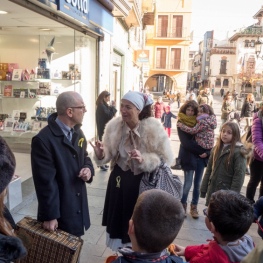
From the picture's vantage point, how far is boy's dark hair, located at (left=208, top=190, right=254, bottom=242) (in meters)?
1.60

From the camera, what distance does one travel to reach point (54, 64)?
19.6 ft

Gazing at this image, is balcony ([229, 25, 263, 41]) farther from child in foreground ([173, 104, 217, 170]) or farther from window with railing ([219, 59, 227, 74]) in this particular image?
child in foreground ([173, 104, 217, 170])

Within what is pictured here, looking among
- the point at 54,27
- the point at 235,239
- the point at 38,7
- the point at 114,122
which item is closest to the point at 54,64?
the point at 54,27

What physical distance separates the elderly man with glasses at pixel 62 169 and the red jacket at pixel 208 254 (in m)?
1.03

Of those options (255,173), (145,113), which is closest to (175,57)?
(255,173)

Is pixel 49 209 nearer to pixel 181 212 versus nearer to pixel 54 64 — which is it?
pixel 181 212

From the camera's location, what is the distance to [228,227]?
1.60 m

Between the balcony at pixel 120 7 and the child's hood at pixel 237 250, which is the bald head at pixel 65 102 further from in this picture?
the balcony at pixel 120 7

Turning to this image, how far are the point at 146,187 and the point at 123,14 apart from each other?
7098 millimetres

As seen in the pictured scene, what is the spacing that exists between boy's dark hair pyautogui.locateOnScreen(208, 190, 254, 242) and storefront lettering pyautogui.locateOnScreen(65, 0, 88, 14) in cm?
409

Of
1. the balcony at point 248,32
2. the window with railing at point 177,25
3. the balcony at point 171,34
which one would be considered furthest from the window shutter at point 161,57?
the balcony at point 248,32

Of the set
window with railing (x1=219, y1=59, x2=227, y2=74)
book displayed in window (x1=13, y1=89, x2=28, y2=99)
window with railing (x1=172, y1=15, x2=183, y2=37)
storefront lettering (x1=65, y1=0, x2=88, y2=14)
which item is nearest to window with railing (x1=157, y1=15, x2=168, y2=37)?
window with railing (x1=172, y1=15, x2=183, y2=37)

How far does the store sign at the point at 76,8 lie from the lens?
13.9 feet

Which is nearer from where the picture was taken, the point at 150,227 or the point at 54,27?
the point at 150,227
